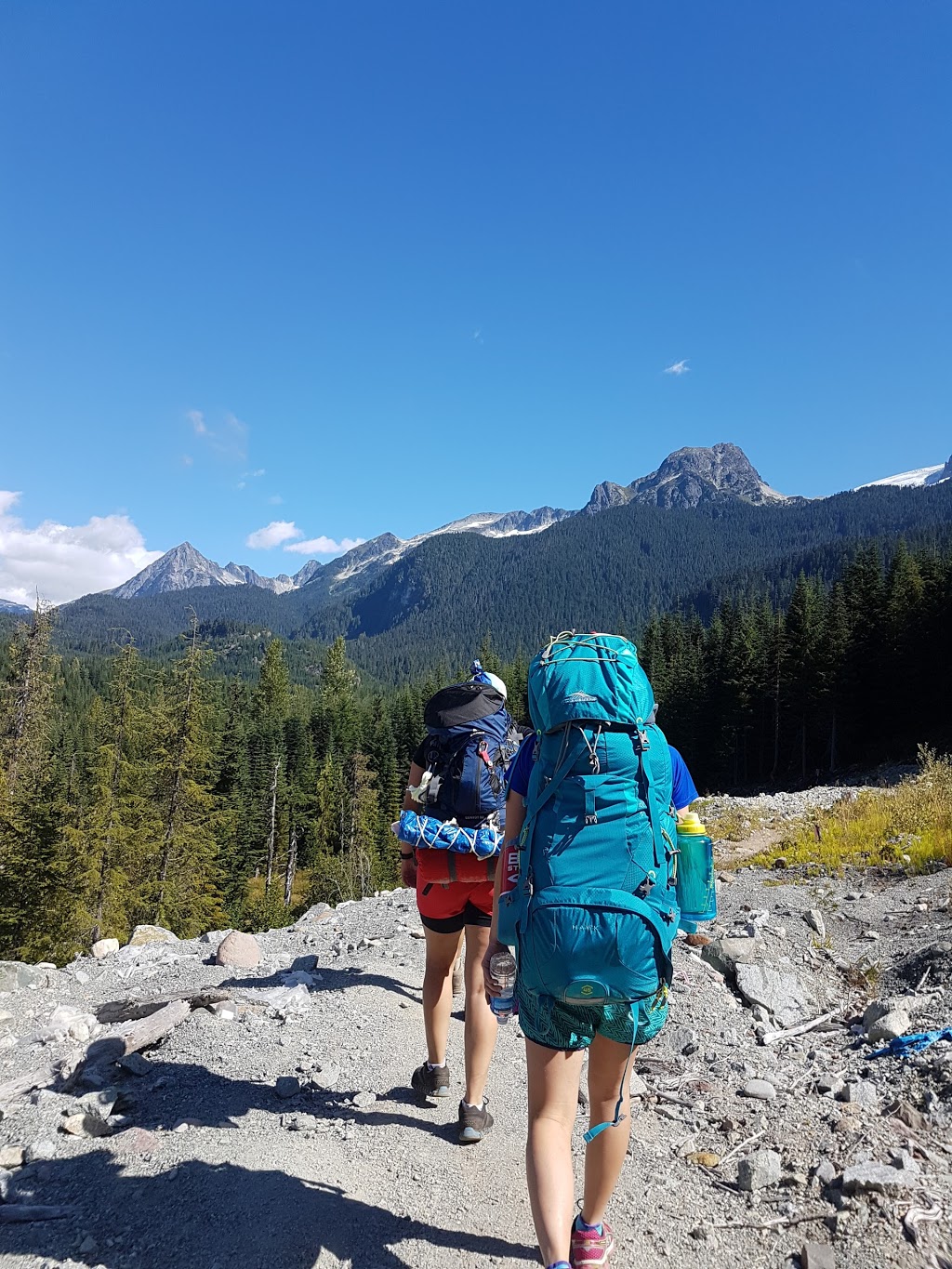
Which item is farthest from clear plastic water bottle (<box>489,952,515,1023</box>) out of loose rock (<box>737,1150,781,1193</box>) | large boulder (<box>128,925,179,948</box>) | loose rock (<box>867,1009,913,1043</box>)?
large boulder (<box>128,925,179,948</box>)

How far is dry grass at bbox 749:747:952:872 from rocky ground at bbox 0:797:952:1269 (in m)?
3.21

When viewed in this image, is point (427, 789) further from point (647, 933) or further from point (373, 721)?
point (373, 721)

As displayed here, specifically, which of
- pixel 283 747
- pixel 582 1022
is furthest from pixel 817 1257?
pixel 283 747

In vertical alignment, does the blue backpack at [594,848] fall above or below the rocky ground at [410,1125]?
above

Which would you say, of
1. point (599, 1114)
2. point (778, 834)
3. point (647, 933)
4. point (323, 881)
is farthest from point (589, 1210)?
point (323, 881)

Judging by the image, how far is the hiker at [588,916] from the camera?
7.00 feet

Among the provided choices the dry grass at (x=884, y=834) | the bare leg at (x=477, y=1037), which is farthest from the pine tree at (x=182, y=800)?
the bare leg at (x=477, y=1037)

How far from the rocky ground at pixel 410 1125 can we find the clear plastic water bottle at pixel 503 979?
1.08m

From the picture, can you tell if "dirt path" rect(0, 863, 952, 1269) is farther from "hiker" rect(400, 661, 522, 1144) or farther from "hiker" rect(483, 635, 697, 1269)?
"hiker" rect(483, 635, 697, 1269)

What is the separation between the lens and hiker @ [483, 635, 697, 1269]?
2133 mm

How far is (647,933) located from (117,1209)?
8.57 feet

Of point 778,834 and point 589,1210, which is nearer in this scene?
point 589,1210

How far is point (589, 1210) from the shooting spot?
2416 millimetres

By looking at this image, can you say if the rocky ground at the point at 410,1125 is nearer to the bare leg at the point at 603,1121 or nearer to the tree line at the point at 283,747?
the bare leg at the point at 603,1121
